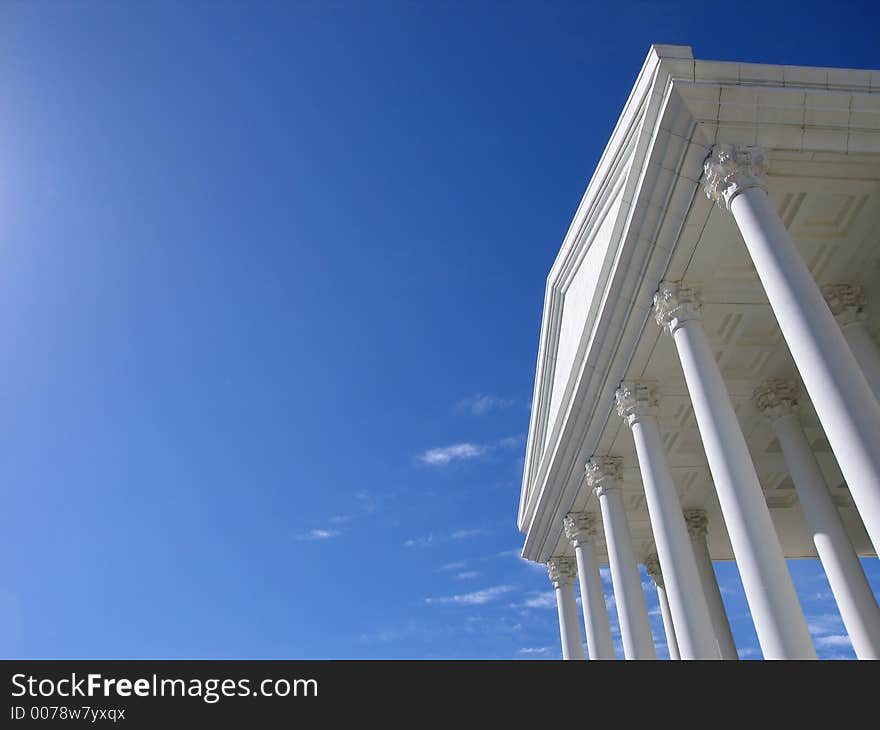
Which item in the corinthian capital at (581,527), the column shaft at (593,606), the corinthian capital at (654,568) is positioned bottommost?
the column shaft at (593,606)

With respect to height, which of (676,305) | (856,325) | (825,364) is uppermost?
(676,305)

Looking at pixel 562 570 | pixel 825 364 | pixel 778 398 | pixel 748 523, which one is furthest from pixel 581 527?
pixel 825 364

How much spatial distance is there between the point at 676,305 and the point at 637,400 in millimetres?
8152

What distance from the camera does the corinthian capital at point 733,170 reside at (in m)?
28.0

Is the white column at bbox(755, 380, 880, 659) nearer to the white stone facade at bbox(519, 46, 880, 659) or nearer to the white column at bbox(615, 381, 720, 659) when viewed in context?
the white stone facade at bbox(519, 46, 880, 659)

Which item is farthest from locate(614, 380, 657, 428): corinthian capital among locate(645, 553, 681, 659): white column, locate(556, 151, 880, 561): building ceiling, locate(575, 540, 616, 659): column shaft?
locate(645, 553, 681, 659): white column

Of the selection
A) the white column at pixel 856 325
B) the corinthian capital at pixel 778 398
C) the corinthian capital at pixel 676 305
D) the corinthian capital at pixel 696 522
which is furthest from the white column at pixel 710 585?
the corinthian capital at pixel 676 305

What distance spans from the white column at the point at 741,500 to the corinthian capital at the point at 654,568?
37821mm

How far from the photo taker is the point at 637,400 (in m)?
40.6

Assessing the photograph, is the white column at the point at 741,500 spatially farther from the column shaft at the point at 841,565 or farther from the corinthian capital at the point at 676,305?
the column shaft at the point at 841,565

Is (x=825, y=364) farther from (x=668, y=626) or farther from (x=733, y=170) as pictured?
(x=668, y=626)

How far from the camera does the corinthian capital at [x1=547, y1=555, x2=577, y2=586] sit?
61938 mm
